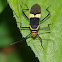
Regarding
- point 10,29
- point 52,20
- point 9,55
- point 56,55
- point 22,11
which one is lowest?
point 9,55

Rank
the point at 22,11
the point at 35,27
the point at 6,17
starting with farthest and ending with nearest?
the point at 6,17 → the point at 35,27 → the point at 22,11

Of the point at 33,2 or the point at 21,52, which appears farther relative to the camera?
the point at 21,52

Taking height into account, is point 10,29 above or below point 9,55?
above

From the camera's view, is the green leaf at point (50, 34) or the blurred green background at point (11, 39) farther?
the blurred green background at point (11, 39)

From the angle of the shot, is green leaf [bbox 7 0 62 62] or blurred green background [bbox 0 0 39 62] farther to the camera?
blurred green background [bbox 0 0 39 62]

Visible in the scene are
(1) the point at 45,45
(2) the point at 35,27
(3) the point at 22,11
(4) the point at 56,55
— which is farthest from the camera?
(2) the point at 35,27

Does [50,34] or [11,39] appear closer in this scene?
[50,34]

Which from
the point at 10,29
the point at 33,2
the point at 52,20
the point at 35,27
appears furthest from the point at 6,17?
the point at 52,20

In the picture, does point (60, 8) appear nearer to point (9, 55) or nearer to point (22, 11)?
point (22, 11)

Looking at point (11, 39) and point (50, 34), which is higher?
point (50, 34)

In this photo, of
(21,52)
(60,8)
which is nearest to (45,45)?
(60,8)
